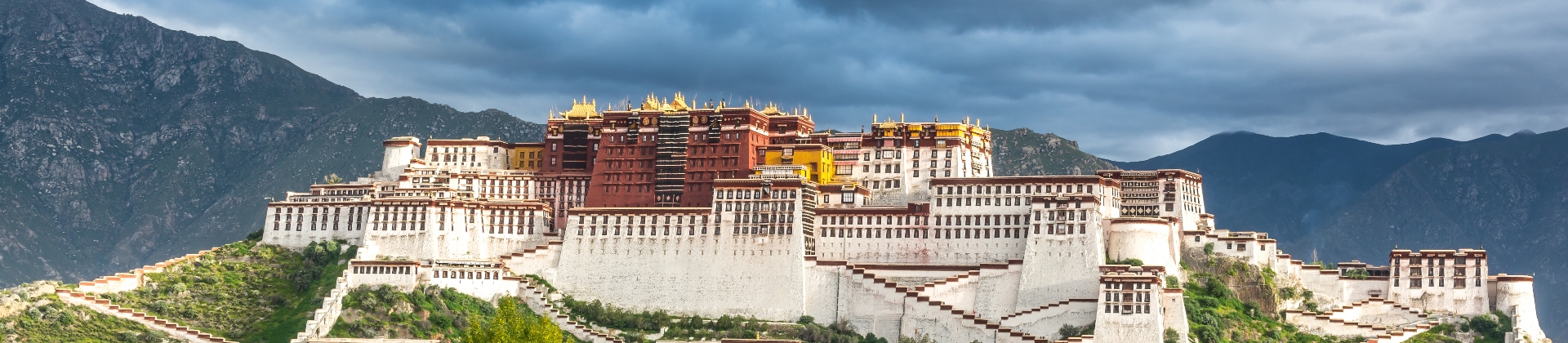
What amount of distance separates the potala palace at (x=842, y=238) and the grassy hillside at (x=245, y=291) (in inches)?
101

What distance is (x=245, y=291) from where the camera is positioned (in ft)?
449

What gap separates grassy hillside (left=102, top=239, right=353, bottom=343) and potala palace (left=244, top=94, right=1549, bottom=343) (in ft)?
8.44

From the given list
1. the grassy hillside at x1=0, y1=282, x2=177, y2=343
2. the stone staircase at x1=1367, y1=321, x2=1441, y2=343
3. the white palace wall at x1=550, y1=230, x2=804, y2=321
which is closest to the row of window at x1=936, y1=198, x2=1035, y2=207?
the white palace wall at x1=550, y1=230, x2=804, y2=321

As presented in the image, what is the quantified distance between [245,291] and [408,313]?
39.9 ft

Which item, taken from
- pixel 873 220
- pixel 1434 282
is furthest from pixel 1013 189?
pixel 1434 282

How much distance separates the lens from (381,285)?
444 feet

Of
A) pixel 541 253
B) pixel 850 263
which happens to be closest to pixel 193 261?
pixel 541 253

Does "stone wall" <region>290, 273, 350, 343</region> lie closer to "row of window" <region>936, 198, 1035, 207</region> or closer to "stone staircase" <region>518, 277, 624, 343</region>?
"stone staircase" <region>518, 277, 624, 343</region>

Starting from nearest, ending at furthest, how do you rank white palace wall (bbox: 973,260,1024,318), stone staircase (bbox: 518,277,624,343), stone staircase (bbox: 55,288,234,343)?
1. stone staircase (bbox: 55,288,234,343)
2. white palace wall (bbox: 973,260,1024,318)
3. stone staircase (bbox: 518,277,624,343)

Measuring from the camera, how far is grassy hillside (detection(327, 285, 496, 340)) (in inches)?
5108

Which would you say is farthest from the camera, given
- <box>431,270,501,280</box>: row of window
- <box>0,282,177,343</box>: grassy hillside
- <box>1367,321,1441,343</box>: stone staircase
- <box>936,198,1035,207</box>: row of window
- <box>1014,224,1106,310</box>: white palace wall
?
<box>936,198,1035,207</box>: row of window

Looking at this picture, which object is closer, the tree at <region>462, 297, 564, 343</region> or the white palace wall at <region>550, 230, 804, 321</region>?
the tree at <region>462, 297, 564, 343</region>

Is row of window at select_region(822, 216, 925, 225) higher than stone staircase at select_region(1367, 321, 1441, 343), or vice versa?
row of window at select_region(822, 216, 925, 225)

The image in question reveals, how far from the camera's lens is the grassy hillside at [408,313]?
12975 cm
